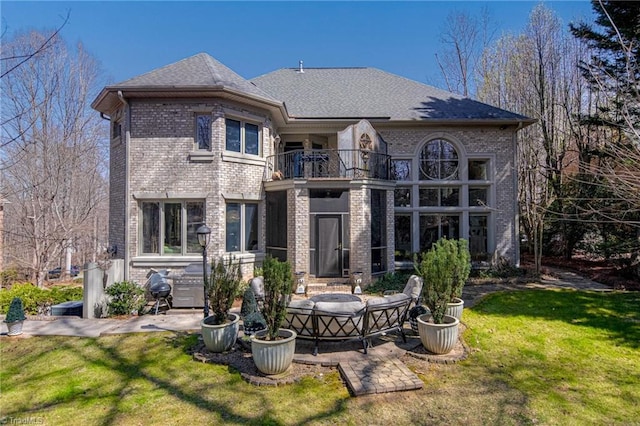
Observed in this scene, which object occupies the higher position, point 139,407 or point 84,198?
point 84,198

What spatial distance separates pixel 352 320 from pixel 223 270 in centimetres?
267

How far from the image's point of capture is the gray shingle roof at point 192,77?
1044 cm

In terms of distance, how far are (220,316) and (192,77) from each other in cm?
858

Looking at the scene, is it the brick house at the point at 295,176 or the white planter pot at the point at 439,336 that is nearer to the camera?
the white planter pot at the point at 439,336

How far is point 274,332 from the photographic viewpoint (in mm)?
5238

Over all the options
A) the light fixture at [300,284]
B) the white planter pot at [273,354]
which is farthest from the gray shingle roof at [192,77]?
the white planter pot at [273,354]

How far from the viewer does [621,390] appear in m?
4.89

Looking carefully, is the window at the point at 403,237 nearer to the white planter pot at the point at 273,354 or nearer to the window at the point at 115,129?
the white planter pot at the point at 273,354

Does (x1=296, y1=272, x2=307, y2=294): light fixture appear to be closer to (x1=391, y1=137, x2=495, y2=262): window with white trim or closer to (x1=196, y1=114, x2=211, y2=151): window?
(x1=391, y1=137, x2=495, y2=262): window with white trim

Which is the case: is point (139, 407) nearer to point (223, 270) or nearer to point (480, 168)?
point (223, 270)

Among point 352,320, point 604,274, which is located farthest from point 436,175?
point 352,320

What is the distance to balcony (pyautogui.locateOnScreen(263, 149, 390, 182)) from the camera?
1205 centimetres

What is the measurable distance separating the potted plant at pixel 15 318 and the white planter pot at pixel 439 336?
28.3 feet

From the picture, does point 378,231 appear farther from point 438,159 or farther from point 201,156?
point 201,156
